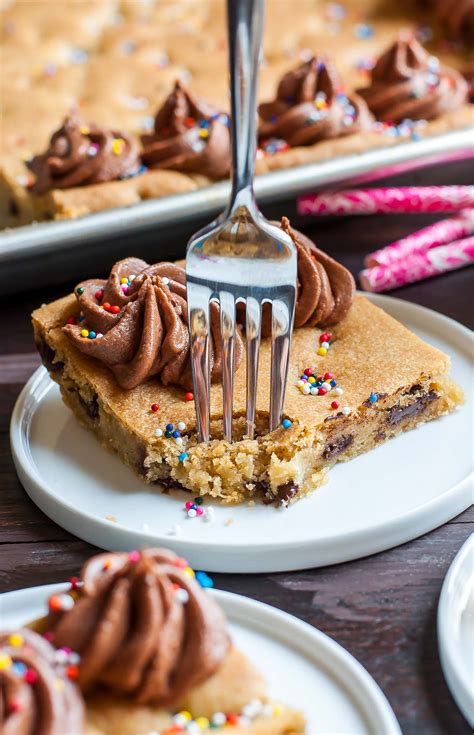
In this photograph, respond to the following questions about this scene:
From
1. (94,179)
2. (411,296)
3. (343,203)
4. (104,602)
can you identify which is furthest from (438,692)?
(94,179)

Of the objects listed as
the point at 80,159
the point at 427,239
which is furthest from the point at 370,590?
the point at 80,159

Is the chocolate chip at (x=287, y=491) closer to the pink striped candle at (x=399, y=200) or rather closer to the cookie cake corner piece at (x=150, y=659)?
the cookie cake corner piece at (x=150, y=659)

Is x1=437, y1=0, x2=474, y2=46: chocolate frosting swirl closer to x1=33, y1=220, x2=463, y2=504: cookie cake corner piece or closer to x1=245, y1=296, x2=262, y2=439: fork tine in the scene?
x1=33, y1=220, x2=463, y2=504: cookie cake corner piece

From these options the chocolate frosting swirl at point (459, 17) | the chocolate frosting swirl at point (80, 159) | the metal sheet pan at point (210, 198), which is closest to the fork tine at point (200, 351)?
the metal sheet pan at point (210, 198)

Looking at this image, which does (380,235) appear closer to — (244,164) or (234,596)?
(244,164)

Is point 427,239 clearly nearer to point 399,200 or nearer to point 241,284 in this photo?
point 399,200
